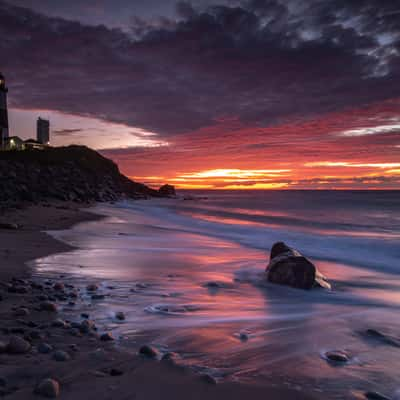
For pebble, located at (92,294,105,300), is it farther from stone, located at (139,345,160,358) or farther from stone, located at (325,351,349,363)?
stone, located at (325,351,349,363)

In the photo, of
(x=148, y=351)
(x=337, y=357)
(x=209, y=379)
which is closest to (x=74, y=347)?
(x=148, y=351)

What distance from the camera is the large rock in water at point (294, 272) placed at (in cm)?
591

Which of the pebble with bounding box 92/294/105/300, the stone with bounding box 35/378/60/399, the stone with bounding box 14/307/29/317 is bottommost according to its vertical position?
the pebble with bounding box 92/294/105/300

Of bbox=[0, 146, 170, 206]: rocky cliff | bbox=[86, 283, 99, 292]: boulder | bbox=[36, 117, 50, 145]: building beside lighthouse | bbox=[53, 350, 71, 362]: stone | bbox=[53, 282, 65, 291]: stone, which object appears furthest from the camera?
bbox=[36, 117, 50, 145]: building beside lighthouse

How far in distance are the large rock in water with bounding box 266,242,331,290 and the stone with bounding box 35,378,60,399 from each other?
186 inches

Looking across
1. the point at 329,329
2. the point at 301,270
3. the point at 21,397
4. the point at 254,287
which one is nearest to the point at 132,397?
the point at 21,397

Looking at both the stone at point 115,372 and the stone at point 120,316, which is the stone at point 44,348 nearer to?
the stone at point 115,372

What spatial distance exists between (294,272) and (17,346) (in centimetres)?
477

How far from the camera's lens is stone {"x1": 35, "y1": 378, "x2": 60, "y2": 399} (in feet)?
6.73

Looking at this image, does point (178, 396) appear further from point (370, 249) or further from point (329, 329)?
point (370, 249)

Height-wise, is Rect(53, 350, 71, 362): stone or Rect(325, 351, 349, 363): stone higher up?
Rect(53, 350, 71, 362): stone

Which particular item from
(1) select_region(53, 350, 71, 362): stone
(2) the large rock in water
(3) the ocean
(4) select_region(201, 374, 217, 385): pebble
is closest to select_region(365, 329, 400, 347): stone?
(3) the ocean

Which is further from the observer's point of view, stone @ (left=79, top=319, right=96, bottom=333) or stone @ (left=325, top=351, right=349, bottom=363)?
stone @ (left=79, top=319, right=96, bottom=333)

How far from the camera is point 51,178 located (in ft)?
114
